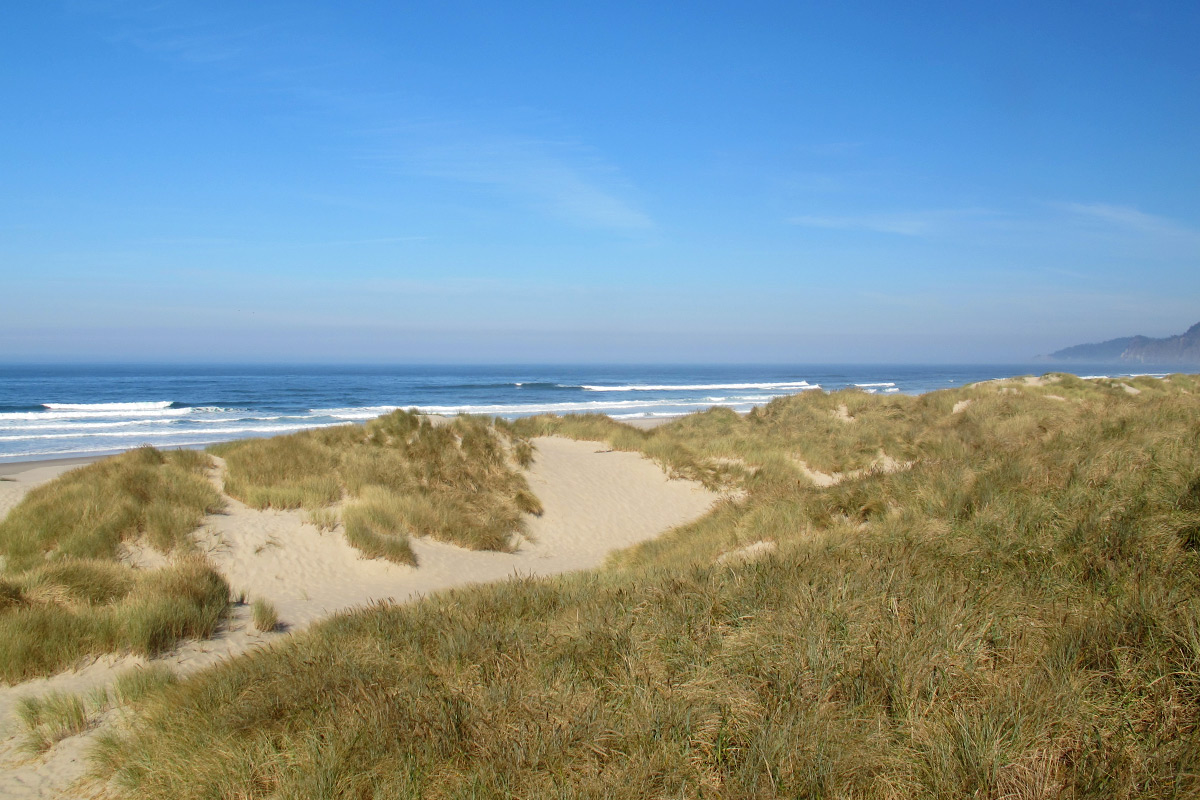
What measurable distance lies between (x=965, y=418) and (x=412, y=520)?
17.7 m

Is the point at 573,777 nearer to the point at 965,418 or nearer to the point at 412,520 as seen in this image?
the point at 412,520

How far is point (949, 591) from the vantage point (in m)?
4.51

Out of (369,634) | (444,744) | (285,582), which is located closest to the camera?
(444,744)

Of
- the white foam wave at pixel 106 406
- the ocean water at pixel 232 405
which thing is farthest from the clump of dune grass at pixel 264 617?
the white foam wave at pixel 106 406

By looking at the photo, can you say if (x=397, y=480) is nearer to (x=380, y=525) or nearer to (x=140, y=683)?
(x=380, y=525)

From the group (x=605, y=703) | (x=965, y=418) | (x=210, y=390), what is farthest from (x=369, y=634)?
(x=210, y=390)

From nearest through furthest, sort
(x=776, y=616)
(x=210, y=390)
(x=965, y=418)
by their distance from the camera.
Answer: (x=776, y=616)
(x=965, y=418)
(x=210, y=390)

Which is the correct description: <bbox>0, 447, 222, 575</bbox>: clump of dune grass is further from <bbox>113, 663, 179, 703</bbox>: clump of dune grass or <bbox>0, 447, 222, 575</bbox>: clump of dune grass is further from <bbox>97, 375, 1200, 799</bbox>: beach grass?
<bbox>97, 375, 1200, 799</bbox>: beach grass

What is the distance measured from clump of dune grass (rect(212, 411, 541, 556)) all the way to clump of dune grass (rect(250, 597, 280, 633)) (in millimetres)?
2964

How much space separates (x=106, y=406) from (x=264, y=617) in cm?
4914

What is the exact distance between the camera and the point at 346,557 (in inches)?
437

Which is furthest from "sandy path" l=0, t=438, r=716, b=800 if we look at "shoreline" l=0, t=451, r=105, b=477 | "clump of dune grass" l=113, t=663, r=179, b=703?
"shoreline" l=0, t=451, r=105, b=477

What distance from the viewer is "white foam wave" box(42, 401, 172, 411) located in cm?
4475

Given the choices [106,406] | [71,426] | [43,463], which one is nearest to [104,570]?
[43,463]
